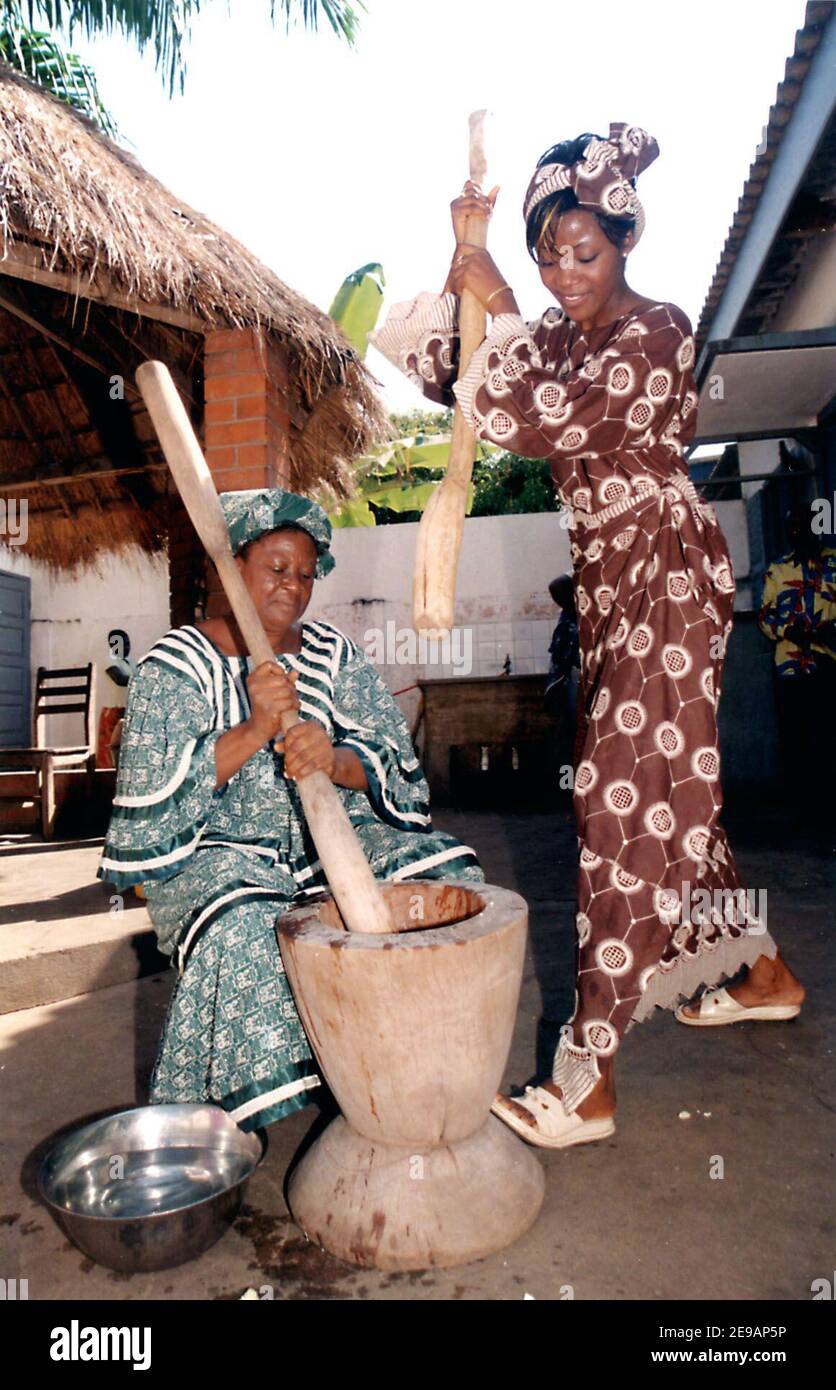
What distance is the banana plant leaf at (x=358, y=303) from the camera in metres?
Result: 8.84

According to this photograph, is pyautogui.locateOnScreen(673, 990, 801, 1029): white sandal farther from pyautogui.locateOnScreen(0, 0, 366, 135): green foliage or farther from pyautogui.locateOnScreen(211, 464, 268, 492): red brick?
pyautogui.locateOnScreen(0, 0, 366, 135): green foliage

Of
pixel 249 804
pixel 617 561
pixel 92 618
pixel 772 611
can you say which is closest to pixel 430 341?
pixel 617 561

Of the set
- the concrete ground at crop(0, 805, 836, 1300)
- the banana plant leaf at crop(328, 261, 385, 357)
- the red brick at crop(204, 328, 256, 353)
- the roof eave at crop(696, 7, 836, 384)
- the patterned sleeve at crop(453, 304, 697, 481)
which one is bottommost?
the concrete ground at crop(0, 805, 836, 1300)

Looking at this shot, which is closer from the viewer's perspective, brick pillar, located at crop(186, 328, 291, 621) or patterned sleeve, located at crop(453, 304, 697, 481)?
patterned sleeve, located at crop(453, 304, 697, 481)

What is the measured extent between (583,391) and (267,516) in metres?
0.76

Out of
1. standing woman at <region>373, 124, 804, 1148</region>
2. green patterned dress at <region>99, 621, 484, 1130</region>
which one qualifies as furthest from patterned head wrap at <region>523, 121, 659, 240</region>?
green patterned dress at <region>99, 621, 484, 1130</region>

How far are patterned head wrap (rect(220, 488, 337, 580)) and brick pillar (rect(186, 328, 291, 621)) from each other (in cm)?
160

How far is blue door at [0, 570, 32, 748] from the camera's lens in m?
10.4

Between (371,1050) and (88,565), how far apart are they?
5.30 metres

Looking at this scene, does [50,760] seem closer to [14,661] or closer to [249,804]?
[249,804]

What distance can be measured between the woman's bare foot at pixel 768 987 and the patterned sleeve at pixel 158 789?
1495 mm

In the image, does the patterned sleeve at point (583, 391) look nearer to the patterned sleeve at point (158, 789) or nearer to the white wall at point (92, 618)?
the patterned sleeve at point (158, 789)

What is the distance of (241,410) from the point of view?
3799mm
